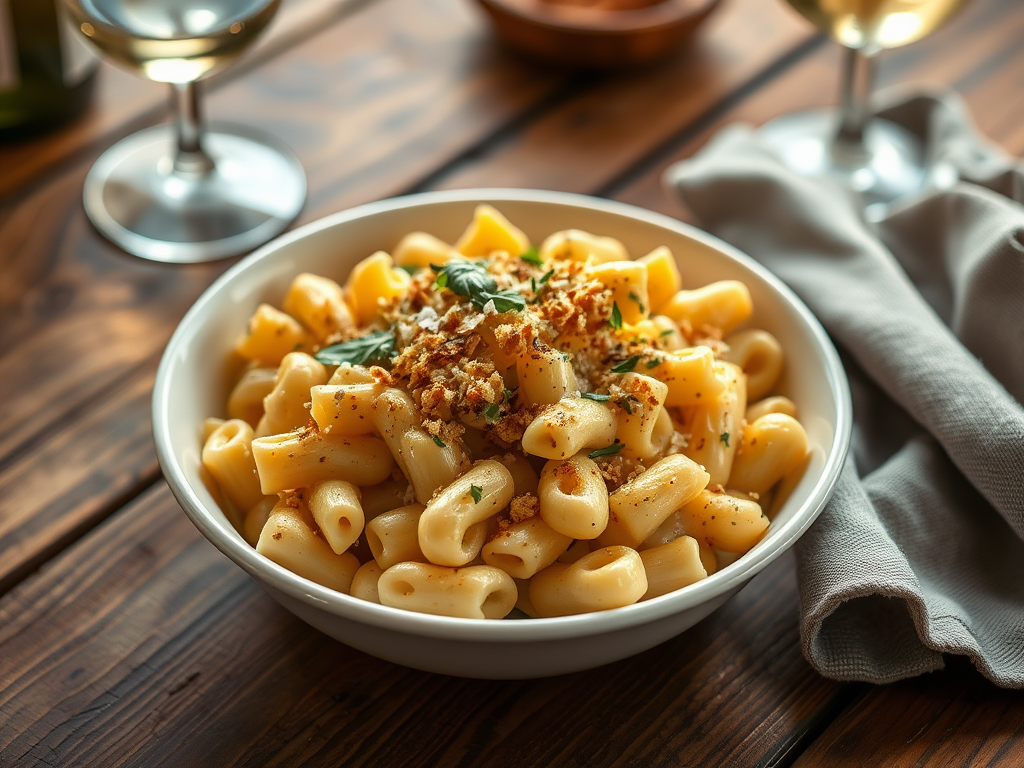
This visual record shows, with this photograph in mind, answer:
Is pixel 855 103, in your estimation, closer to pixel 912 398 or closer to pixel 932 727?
pixel 912 398

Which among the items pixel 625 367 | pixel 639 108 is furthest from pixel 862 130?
pixel 625 367

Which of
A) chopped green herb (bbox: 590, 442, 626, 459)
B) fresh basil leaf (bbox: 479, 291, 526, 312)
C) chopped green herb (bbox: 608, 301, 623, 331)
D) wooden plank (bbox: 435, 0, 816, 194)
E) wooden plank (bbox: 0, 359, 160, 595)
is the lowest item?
wooden plank (bbox: 0, 359, 160, 595)

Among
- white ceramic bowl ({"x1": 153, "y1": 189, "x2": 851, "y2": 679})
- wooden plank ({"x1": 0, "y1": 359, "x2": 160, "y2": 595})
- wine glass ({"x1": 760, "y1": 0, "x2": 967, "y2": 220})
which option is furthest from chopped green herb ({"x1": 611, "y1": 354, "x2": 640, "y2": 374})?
wine glass ({"x1": 760, "y1": 0, "x2": 967, "y2": 220})

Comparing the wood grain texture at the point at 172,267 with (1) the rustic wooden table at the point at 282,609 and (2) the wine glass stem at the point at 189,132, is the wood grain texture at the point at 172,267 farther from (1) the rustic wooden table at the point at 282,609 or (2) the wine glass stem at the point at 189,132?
(2) the wine glass stem at the point at 189,132

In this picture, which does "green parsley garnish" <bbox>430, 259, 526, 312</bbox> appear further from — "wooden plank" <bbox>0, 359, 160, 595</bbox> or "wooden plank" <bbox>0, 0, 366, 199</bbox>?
"wooden plank" <bbox>0, 0, 366, 199</bbox>

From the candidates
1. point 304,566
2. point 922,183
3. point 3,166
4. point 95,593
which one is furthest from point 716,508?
point 3,166

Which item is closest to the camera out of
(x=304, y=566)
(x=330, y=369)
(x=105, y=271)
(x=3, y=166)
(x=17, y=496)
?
(x=304, y=566)

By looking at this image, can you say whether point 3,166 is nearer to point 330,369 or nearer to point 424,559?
point 330,369
